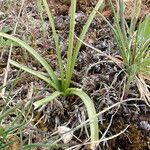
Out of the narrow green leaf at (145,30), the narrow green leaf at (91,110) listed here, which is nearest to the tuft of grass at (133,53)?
the narrow green leaf at (145,30)

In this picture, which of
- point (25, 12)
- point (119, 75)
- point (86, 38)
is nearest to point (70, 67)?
point (119, 75)

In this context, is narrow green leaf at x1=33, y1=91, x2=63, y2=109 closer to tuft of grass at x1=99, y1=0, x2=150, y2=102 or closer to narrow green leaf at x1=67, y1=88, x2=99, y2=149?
narrow green leaf at x1=67, y1=88, x2=99, y2=149

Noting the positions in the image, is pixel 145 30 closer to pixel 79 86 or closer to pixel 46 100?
pixel 79 86

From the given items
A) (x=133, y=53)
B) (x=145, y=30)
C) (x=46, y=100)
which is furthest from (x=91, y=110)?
(x=145, y=30)

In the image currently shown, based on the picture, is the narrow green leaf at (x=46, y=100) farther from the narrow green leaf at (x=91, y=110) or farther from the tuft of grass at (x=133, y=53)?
A: the tuft of grass at (x=133, y=53)

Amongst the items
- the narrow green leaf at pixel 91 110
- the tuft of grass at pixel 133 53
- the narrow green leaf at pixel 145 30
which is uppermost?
the narrow green leaf at pixel 145 30

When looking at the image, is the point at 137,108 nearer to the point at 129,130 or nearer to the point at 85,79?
the point at 129,130

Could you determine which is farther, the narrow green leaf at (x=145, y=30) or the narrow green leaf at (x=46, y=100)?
the narrow green leaf at (x=145, y=30)

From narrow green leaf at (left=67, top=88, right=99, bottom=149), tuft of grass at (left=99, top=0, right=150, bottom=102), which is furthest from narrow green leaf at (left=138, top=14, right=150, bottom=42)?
narrow green leaf at (left=67, top=88, right=99, bottom=149)
